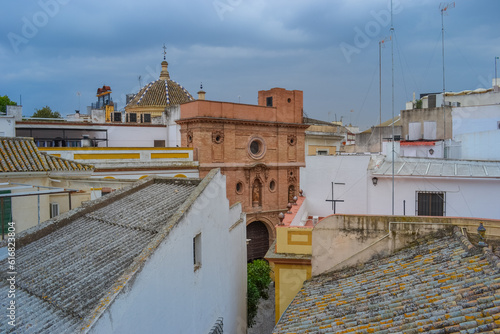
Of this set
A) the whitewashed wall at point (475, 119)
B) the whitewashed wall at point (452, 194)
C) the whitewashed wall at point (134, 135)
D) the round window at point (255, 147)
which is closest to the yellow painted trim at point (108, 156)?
the whitewashed wall at point (134, 135)

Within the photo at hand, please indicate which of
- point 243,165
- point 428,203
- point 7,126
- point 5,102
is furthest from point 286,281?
point 5,102

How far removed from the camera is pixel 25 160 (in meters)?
11.8

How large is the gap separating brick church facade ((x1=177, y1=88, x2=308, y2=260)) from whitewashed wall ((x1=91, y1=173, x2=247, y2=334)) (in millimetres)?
12509

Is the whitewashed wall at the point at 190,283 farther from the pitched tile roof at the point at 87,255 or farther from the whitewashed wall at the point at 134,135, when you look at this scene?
the whitewashed wall at the point at 134,135

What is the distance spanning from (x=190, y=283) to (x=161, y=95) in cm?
2555

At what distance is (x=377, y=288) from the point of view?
23.4ft

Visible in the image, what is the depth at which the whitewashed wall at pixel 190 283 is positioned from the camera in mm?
5633

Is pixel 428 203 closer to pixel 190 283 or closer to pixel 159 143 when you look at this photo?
pixel 190 283

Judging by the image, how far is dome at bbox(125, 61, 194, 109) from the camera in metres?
30.8

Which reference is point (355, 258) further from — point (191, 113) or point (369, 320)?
point (191, 113)

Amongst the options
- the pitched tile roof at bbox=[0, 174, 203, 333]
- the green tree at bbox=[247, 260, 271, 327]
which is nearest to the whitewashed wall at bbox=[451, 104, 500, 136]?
the green tree at bbox=[247, 260, 271, 327]

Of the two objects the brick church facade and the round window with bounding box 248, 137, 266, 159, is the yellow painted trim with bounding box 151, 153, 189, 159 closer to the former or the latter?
the brick church facade

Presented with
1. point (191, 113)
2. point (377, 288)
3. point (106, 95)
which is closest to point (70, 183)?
point (377, 288)

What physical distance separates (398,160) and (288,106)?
47.3 feet
